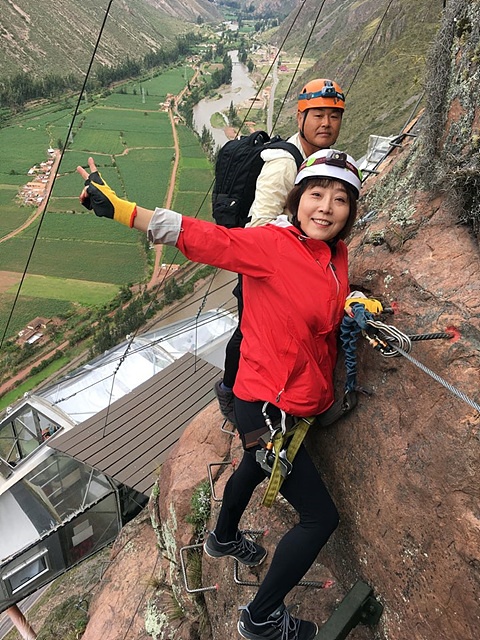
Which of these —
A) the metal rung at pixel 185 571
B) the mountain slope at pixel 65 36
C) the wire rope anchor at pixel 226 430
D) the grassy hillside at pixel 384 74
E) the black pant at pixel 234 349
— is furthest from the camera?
the mountain slope at pixel 65 36

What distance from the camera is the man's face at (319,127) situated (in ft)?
11.9

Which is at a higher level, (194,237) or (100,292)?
(194,237)

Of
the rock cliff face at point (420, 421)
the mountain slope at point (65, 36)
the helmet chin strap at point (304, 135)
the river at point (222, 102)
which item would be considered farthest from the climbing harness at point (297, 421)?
the mountain slope at point (65, 36)

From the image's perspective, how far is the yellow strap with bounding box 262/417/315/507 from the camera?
301 cm

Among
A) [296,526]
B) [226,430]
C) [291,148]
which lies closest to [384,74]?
[226,430]

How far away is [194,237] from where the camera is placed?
8.82 ft

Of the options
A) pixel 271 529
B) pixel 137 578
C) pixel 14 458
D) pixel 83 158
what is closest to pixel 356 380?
pixel 271 529

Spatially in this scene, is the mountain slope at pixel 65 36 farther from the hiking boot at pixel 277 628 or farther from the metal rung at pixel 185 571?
the hiking boot at pixel 277 628

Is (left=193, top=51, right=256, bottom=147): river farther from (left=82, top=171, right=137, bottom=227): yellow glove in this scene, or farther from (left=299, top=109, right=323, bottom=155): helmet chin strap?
(left=82, top=171, right=137, bottom=227): yellow glove

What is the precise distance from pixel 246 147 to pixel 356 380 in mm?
1917

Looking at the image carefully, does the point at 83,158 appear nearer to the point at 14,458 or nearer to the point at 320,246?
the point at 14,458

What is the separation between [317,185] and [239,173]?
814mm

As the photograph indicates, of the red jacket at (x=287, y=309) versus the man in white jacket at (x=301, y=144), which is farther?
the man in white jacket at (x=301, y=144)

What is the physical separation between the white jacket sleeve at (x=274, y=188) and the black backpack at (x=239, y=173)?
91 mm
